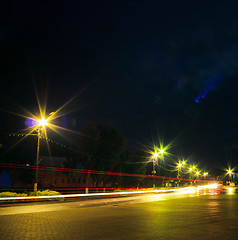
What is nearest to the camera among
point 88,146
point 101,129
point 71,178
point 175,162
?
point 88,146

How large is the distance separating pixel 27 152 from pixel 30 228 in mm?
32998

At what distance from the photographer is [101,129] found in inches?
2131

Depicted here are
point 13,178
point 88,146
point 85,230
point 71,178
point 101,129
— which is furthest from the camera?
A: point 71,178

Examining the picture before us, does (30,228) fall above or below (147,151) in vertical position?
below

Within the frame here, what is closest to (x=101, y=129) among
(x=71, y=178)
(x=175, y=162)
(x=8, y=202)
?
(x=71, y=178)

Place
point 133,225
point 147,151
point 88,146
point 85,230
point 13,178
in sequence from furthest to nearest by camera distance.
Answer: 1. point 147,151
2. point 88,146
3. point 13,178
4. point 133,225
5. point 85,230

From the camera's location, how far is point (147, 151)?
65188 millimetres

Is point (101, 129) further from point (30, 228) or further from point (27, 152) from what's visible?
point (30, 228)

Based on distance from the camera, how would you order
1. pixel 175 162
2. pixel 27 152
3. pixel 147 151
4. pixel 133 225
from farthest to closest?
pixel 175 162
pixel 147 151
pixel 27 152
pixel 133 225

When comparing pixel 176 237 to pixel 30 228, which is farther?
pixel 30 228

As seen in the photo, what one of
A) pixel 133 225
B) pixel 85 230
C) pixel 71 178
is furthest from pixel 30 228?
pixel 71 178

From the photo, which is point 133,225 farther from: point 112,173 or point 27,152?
point 112,173

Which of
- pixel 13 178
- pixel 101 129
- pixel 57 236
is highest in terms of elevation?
pixel 101 129

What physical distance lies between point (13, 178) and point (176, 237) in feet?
131
